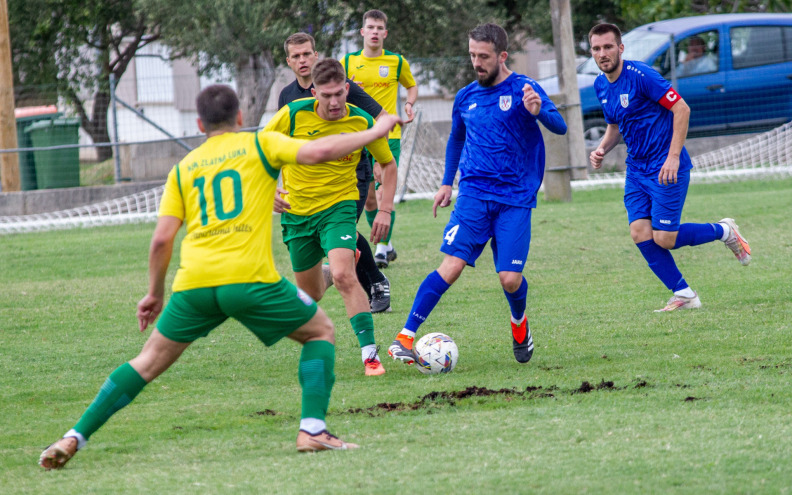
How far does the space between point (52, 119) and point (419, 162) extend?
7145mm

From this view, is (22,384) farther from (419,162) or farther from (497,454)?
(419,162)

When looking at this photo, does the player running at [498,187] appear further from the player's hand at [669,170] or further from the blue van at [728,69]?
the blue van at [728,69]

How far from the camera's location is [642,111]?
7363 millimetres

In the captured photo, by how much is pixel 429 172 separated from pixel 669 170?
10.8 meters

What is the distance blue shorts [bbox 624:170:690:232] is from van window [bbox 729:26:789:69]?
10.9m

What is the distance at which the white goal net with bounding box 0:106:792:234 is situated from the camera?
653 inches

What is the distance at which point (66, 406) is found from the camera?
5570mm

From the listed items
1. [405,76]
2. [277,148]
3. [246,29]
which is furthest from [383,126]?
[246,29]

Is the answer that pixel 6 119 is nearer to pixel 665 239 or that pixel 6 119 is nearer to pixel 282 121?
pixel 282 121

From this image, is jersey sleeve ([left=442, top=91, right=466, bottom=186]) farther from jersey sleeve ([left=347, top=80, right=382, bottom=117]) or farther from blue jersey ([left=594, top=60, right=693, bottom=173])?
blue jersey ([left=594, top=60, right=693, bottom=173])

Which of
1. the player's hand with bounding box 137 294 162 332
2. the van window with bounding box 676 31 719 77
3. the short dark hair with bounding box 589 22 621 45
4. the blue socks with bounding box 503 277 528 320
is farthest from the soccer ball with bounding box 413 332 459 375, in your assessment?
the van window with bounding box 676 31 719 77

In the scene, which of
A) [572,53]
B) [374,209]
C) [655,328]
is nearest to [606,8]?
[572,53]

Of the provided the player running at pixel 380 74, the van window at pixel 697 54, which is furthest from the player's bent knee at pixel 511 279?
the van window at pixel 697 54

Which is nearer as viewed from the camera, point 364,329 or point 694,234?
point 364,329
